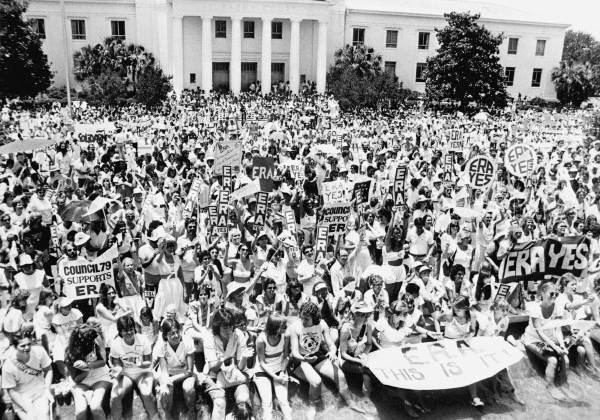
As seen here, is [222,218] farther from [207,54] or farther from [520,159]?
[207,54]

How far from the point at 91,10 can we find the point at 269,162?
137 feet

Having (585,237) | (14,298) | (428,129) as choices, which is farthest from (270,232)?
(428,129)

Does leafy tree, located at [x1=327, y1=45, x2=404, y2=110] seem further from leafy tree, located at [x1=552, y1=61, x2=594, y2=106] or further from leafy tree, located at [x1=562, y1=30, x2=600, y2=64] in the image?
leafy tree, located at [x1=562, y1=30, x2=600, y2=64]

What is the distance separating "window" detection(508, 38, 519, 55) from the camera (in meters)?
55.2

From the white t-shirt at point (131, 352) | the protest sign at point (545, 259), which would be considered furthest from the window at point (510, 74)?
the white t-shirt at point (131, 352)

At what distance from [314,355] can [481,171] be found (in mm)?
Result: 6591

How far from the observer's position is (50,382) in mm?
6344

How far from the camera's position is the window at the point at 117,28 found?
47.9m

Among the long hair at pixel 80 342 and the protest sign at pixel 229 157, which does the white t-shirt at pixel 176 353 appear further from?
the protest sign at pixel 229 157

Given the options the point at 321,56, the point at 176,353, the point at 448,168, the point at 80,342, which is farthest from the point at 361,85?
the point at 80,342

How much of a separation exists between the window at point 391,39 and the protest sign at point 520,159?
4242cm

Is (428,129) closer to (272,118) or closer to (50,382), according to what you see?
(272,118)

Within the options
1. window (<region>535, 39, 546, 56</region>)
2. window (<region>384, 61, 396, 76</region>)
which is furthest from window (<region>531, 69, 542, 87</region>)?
window (<region>384, 61, 396, 76</region>)

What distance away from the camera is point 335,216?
976cm
